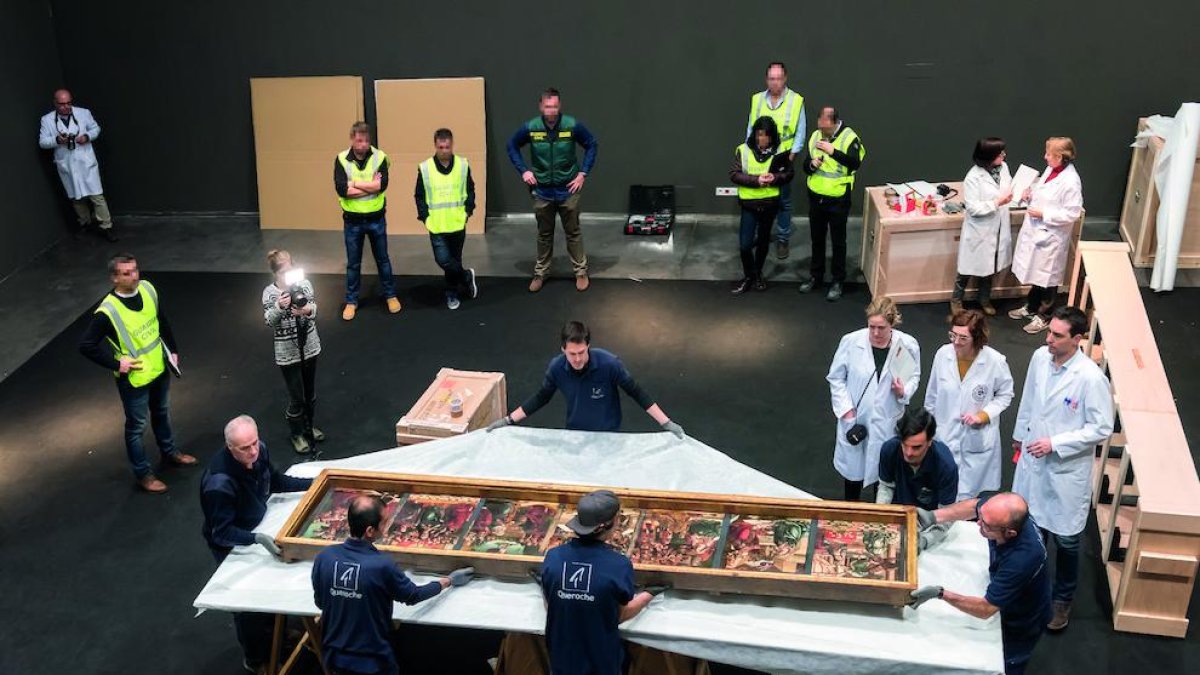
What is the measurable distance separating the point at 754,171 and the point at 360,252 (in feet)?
10.5

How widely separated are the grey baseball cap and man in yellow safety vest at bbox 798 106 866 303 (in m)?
5.22

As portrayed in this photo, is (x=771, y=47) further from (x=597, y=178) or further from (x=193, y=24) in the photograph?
(x=193, y=24)

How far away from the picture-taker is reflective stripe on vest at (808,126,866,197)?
909cm

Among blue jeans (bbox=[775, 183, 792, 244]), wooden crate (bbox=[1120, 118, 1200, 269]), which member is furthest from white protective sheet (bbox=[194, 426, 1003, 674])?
wooden crate (bbox=[1120, 118, 1200, 269])

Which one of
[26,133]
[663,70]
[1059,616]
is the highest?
[663,70]

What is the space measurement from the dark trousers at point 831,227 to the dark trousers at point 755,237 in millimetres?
324

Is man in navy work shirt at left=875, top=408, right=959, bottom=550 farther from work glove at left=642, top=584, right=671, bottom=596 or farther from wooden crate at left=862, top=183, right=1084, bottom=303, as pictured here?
wooden crate at left=862, top=183, right=1084, bottom=303

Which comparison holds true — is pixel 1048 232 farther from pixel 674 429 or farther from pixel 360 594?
pixel 360 594

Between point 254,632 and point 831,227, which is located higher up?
point 831,227

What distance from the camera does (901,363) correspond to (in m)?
6.09

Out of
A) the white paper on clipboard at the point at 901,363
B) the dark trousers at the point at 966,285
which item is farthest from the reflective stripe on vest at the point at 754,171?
the white paper on clipboard at the point at 901,363

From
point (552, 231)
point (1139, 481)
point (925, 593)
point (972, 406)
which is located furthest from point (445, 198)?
point (925, 593)

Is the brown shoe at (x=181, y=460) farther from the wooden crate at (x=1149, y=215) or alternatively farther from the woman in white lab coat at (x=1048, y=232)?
the wooden crate at (x=1149, y=215)

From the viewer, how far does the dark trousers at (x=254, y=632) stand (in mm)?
→ 5473
